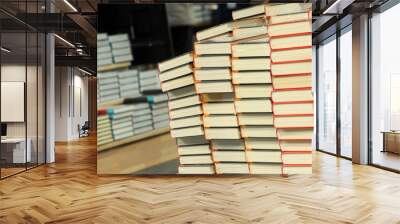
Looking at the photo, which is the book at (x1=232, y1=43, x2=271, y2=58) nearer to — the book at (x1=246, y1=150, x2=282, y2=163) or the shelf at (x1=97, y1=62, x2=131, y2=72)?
the book at (x1=246, y1=150, x2=282, y2=163)

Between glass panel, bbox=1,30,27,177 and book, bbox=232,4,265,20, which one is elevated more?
book, bbox=232,4,265,20

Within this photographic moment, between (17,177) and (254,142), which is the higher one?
(254,142)

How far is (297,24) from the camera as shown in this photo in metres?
5.45

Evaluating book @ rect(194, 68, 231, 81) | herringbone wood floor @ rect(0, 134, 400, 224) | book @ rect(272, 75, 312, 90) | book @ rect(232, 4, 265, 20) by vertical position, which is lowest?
herringbone wood floor @ rect(0, 134, 400, 224)

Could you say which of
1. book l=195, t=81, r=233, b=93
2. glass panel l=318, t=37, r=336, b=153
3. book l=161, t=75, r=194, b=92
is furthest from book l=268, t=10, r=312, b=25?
glass panel l=318, t=37, r=336, b=153

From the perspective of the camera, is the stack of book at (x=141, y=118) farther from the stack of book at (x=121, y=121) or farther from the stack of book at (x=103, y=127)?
the stack of book at (x=103, y=127)

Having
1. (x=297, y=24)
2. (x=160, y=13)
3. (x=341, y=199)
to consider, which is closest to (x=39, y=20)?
(x=160, y=13)

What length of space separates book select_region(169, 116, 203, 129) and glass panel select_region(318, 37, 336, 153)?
4.88 meters

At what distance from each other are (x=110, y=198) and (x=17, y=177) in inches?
99.4

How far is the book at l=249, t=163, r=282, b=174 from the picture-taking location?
18.6 ft

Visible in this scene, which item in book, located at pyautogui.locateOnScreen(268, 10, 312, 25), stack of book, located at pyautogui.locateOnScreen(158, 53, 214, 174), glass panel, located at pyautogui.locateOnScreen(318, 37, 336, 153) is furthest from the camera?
glass panel, located at pyautogui.locateOnScreen(318, 37, 336, 153)

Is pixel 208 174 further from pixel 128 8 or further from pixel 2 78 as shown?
pixel 2 78

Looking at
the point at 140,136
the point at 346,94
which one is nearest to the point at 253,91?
the point at 140,136

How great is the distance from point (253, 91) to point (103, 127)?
229 centimetres
